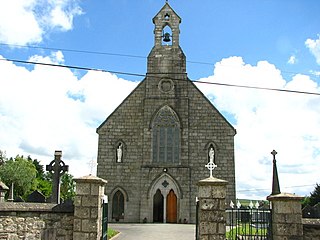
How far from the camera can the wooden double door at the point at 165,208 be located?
79.4ft

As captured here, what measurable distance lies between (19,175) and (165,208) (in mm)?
34718

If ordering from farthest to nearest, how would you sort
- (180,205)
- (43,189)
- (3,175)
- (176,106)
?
1. (43,189)
2. (3,175)
3. (176,106)
4. (180,205)

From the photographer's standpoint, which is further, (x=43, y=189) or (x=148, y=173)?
(x=43, y=189)

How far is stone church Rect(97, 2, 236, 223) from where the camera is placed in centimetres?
2412

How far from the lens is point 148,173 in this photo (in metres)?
24.3

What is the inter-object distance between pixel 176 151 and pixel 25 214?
1650cm

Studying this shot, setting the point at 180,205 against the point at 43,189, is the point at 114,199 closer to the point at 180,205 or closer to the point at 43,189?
the point at 180,205

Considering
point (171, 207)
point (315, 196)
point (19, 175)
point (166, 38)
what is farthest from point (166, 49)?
point (19, 175)

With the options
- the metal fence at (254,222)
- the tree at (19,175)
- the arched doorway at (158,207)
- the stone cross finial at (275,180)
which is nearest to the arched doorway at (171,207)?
the arched doorway at (158,207)

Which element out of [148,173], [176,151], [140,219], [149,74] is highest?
[149,74]

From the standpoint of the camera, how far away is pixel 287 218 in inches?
359

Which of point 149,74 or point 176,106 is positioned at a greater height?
point 149,74

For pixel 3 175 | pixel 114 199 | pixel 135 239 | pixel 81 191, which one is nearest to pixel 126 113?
pixel 114 199

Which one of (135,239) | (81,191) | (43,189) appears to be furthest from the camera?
(43,189)
